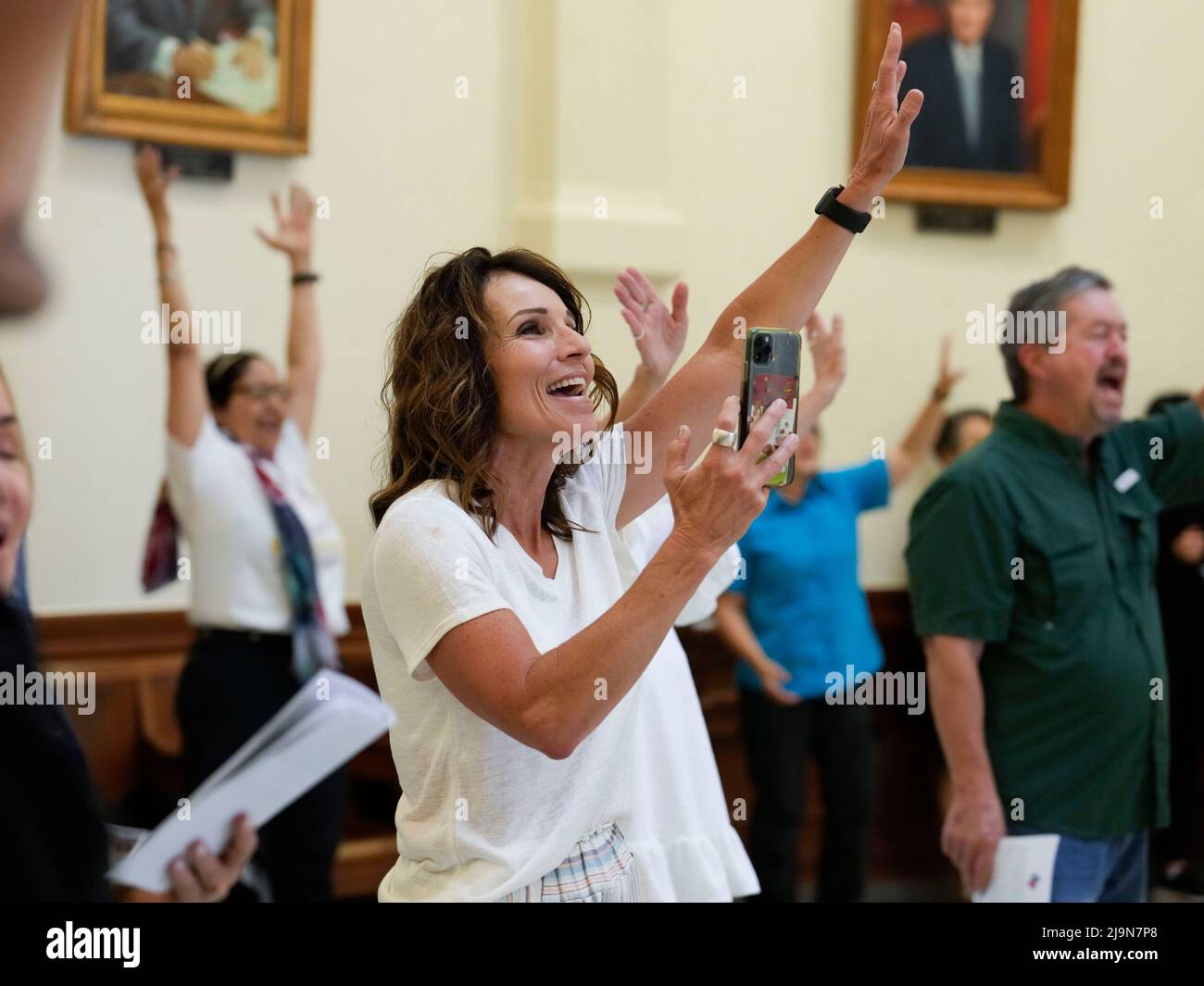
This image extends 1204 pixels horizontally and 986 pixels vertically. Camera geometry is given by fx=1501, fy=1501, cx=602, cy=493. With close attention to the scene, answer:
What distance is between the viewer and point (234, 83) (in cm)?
434

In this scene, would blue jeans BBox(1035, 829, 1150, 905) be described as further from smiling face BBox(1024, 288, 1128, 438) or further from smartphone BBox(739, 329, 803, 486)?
smartphone BBox(739, 329, 803, 486)

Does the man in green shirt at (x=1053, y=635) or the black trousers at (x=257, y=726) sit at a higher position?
the man in green shirt at (x=1053, y=635)

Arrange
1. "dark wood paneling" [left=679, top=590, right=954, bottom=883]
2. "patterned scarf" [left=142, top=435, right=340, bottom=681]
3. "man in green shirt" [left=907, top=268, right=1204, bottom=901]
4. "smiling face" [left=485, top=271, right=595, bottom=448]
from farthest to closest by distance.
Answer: "dark wood paneling" [left=679, top=590, right=954, bottom=883]
"patterned scarf" [left=142, top=435, right=340, bottom=681]
"man in green shirt" [left=907, top=268, right=1204, bottom=901]
"smiling face" [left=485, top=271, right=595, bottom=448]

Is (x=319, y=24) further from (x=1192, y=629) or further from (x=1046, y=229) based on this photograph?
(x=1192, y=629)

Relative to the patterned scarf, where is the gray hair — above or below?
Result: above

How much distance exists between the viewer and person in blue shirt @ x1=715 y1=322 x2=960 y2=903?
4.28 m

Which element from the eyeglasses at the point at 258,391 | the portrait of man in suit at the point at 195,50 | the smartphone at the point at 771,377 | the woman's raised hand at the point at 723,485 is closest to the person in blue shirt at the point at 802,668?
the eyeglasses at the point at 258,391

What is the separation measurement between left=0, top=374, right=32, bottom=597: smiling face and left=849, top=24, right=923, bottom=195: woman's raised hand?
1.22 meters

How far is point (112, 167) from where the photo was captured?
4.21 metres

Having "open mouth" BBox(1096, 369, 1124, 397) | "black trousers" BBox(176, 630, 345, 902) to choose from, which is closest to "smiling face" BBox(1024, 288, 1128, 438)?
"open mouth" BBox(1096, 369, 1124, 397)

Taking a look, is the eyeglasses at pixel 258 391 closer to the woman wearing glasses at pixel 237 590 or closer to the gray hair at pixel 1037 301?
the woman wearing glasses at pixel 237 590

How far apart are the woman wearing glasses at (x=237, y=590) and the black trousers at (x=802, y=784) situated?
1.24 m

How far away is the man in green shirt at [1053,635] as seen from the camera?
2.88 metres

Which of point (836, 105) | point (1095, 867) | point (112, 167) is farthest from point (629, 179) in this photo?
point (1095, 867)
